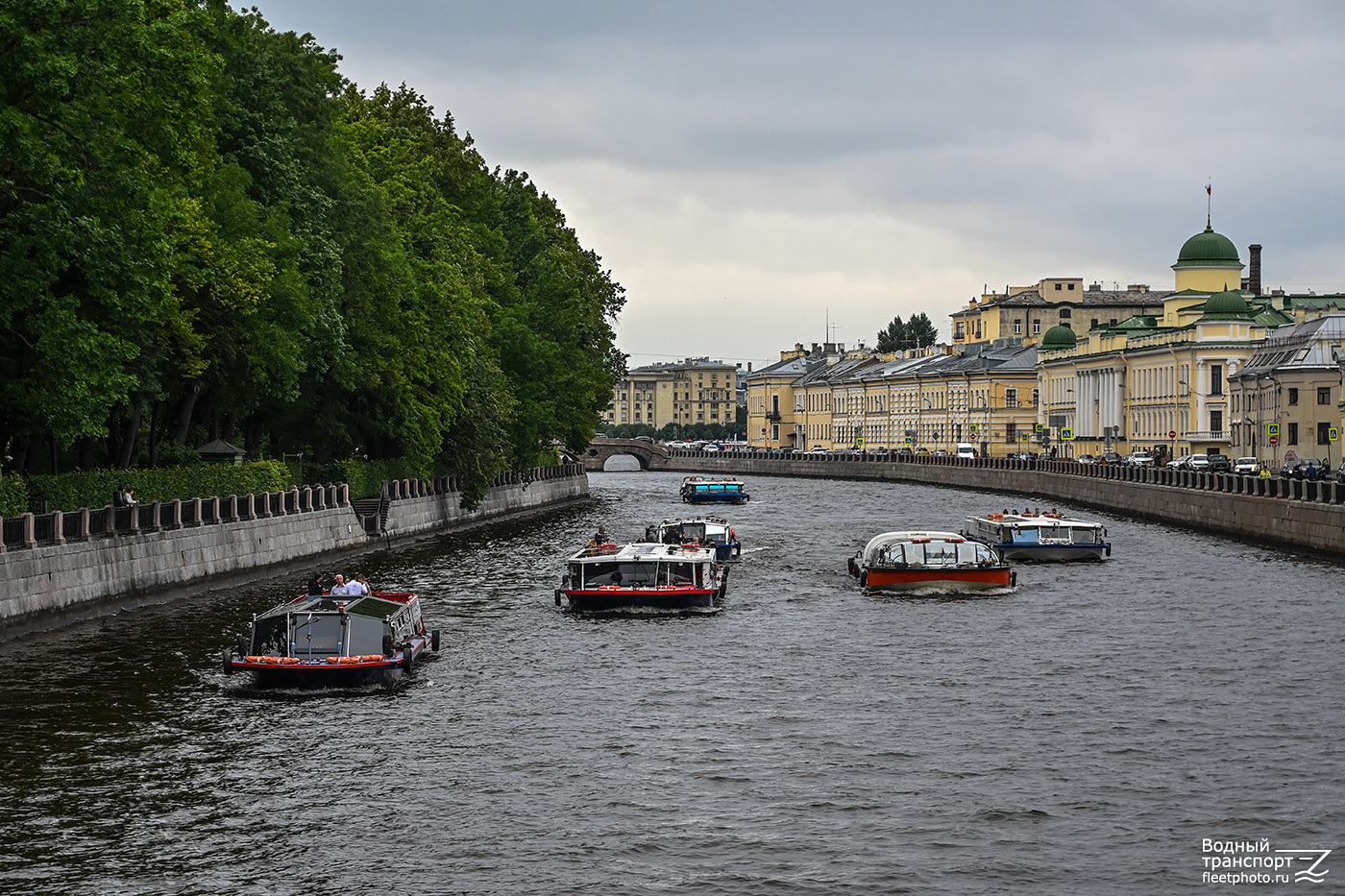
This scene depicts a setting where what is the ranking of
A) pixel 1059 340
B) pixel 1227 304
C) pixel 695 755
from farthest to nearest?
pixel 1059 340, pixel 1227 304, pixel 695 755

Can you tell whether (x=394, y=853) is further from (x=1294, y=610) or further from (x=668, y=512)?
(x=668, y=512)

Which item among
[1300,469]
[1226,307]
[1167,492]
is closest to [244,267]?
[1167,492]

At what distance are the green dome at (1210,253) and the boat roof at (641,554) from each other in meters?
112

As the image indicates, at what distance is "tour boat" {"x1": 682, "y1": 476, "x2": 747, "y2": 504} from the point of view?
115m

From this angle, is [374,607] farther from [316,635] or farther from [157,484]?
[157,484]

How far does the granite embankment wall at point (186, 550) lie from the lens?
3725 cm

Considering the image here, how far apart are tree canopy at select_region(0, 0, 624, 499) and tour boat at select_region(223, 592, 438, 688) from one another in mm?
9662

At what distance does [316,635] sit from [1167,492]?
189 ft

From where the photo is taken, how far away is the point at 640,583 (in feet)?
152

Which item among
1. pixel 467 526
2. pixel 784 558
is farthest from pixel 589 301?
pixel 784 558

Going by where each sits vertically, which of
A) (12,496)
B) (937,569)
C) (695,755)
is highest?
(12,496)

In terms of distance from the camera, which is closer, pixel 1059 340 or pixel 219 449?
pixel 219 449

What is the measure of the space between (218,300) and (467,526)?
108 feet

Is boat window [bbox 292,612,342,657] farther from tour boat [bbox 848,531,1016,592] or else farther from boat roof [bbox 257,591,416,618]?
tour boat [bbox 848,531,1016,592]
